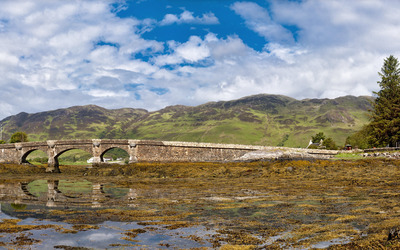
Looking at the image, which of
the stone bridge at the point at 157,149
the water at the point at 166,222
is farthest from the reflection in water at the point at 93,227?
the stone bridge at the point at 157,149

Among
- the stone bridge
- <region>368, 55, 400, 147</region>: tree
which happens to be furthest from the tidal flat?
<region>368, 55, 400, 147</region>: tree

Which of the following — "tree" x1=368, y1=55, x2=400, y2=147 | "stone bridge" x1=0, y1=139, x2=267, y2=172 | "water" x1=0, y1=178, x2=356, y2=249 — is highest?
"tree" x1=368, y1=55, x2=400, y2=147

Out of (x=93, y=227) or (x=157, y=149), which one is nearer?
(x=93, y=227)

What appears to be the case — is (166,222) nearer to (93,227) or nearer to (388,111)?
Result: (93,227)

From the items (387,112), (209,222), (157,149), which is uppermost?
(387,112)

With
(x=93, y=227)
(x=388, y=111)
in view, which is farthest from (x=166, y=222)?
(x=388, y=111)

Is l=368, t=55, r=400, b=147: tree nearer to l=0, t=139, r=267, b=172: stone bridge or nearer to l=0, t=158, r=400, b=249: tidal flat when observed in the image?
l=0, t=139, r=267, b=172: stone bridge

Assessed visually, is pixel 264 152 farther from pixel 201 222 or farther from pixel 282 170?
pixel 201 222

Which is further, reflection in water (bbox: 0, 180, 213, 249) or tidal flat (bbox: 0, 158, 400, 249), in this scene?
reflection in water (bbox: 0, 180, 213, 249)

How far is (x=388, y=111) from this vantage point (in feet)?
212

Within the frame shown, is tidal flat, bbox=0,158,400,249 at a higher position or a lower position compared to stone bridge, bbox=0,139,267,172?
lower

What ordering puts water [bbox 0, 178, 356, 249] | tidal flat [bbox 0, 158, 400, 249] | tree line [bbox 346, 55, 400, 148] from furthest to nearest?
tree line [bbox 346, 55, 400, 148] < water [bbox 0, 178, 356, 249] < tidal flat [bbox 0, 158, 400, 249]

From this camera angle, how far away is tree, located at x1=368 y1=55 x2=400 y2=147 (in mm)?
62625

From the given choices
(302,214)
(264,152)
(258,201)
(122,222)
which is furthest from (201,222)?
(264,152)
